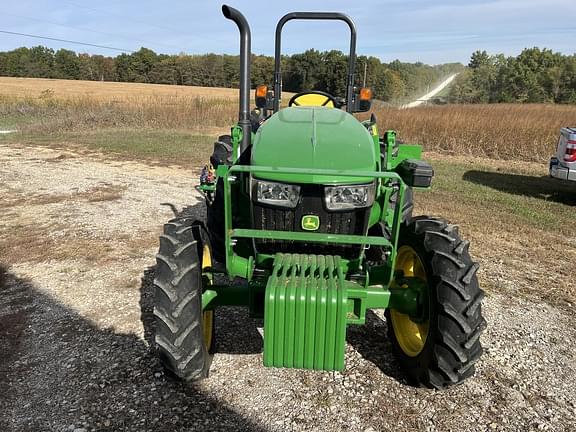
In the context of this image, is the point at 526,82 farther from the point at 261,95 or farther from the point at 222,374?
the point at 222,374

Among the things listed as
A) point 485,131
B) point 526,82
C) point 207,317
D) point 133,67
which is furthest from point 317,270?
point 133,67

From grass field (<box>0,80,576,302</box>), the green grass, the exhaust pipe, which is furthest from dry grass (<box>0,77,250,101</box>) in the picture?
the exhaust pipe

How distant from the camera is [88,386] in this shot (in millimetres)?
2830

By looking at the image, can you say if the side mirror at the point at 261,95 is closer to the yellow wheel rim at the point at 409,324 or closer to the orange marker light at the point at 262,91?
the orange marker light at the point at 262,91

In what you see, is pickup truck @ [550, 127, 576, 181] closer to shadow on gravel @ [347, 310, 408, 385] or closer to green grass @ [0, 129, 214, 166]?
shadow on gravel @ [347, 310, 408, 385]

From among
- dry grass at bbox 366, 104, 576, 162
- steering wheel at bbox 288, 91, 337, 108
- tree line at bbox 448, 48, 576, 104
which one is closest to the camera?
steering wheel at bbox 288, 91, 337, 108

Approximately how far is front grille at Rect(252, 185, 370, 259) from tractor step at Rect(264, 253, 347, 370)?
0.44m

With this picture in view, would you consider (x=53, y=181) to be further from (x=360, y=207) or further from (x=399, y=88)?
(x=399, y=88)

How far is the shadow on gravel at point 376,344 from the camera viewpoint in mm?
3082

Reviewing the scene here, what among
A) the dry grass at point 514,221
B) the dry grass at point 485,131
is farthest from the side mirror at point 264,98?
the dry grass at point 485,131

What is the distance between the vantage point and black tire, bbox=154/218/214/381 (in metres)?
2.58

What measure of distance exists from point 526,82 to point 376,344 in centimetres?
4238

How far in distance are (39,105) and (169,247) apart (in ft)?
74.5

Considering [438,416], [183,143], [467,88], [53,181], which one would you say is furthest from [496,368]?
[467,88]
